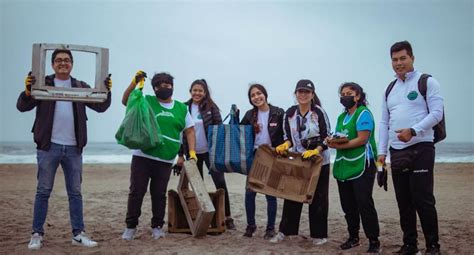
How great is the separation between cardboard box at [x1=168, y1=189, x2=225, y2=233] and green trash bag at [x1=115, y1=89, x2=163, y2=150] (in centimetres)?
101

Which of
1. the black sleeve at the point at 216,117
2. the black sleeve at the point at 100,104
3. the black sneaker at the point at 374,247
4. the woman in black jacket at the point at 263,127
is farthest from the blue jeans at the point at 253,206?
the black sleeve at the point at 100,104

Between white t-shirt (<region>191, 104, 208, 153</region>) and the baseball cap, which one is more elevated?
the baseball cap

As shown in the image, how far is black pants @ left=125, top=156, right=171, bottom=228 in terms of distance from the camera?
503 centimetres

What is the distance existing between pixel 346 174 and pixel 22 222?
4.59 m

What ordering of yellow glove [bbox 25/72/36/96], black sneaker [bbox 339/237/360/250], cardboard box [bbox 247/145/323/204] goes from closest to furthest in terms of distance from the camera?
1. yellow glove [bbox 25/72/36/96]
2. black sneaker [bbox 339/237/360/250]
3. cardboard box [bbox 247/145/323/204]

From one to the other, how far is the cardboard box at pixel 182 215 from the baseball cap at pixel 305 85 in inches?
67.4

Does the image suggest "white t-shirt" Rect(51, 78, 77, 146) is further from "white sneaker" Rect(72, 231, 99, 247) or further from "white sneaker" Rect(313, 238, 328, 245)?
"white sneaker" Rect(313, 238, 328, 245)

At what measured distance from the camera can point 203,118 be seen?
229 inches

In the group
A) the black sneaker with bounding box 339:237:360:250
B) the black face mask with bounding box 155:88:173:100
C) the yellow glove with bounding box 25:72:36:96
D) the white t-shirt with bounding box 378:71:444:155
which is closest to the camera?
the white t-shirt with bounding box 378:71:444:155

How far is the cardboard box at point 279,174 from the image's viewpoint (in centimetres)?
505

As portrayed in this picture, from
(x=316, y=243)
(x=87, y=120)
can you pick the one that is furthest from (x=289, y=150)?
(x=87, y=120)

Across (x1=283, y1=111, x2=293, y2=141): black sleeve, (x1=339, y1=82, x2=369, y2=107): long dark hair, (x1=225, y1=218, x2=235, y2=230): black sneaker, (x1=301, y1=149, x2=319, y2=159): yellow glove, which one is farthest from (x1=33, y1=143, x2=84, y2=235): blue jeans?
(x1=339, y1=82, x2=369, y2=107): long dark hair

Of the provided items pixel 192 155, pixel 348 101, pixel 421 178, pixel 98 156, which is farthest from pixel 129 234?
pixel 98 156

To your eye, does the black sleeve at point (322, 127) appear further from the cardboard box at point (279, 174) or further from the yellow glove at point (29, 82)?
the yellow glove at point (29, 82)
